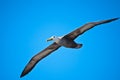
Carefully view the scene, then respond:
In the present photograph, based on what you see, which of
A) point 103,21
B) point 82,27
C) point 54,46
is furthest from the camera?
point 54,46

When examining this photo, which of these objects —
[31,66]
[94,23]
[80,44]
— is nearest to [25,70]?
[31,66]

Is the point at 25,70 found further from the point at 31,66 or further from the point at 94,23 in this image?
the point at 94,23

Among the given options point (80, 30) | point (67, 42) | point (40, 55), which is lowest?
point (67, 42)

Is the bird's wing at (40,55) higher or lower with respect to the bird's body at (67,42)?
higher

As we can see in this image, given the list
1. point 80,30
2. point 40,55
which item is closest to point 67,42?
point 80,30

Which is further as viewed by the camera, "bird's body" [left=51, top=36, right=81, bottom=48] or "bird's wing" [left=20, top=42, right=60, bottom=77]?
"bird's wing" [left=20, top=42, right=60, bottom=77]

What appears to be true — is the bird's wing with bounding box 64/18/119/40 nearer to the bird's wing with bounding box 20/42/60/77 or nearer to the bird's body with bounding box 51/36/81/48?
the bird's body with bounding box 51/36/81/48

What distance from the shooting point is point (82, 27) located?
60.1 ft

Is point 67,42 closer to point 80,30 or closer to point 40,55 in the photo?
point 80,30

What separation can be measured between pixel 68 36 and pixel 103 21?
99.9 inches

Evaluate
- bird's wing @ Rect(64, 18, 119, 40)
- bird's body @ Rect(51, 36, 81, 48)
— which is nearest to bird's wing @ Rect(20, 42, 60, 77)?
bird's body @ Rect(51, 36, 81, 48)

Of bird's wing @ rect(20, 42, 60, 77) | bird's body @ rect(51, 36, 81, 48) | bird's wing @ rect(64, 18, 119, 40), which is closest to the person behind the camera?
bird's wing @ rect(64, 18, 119, 40)

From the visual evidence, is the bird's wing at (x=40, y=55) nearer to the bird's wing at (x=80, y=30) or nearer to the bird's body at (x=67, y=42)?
the bird's body at (x=67, y=42)

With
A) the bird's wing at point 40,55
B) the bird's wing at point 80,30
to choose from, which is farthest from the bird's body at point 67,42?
the bird's wing at point 40,55
